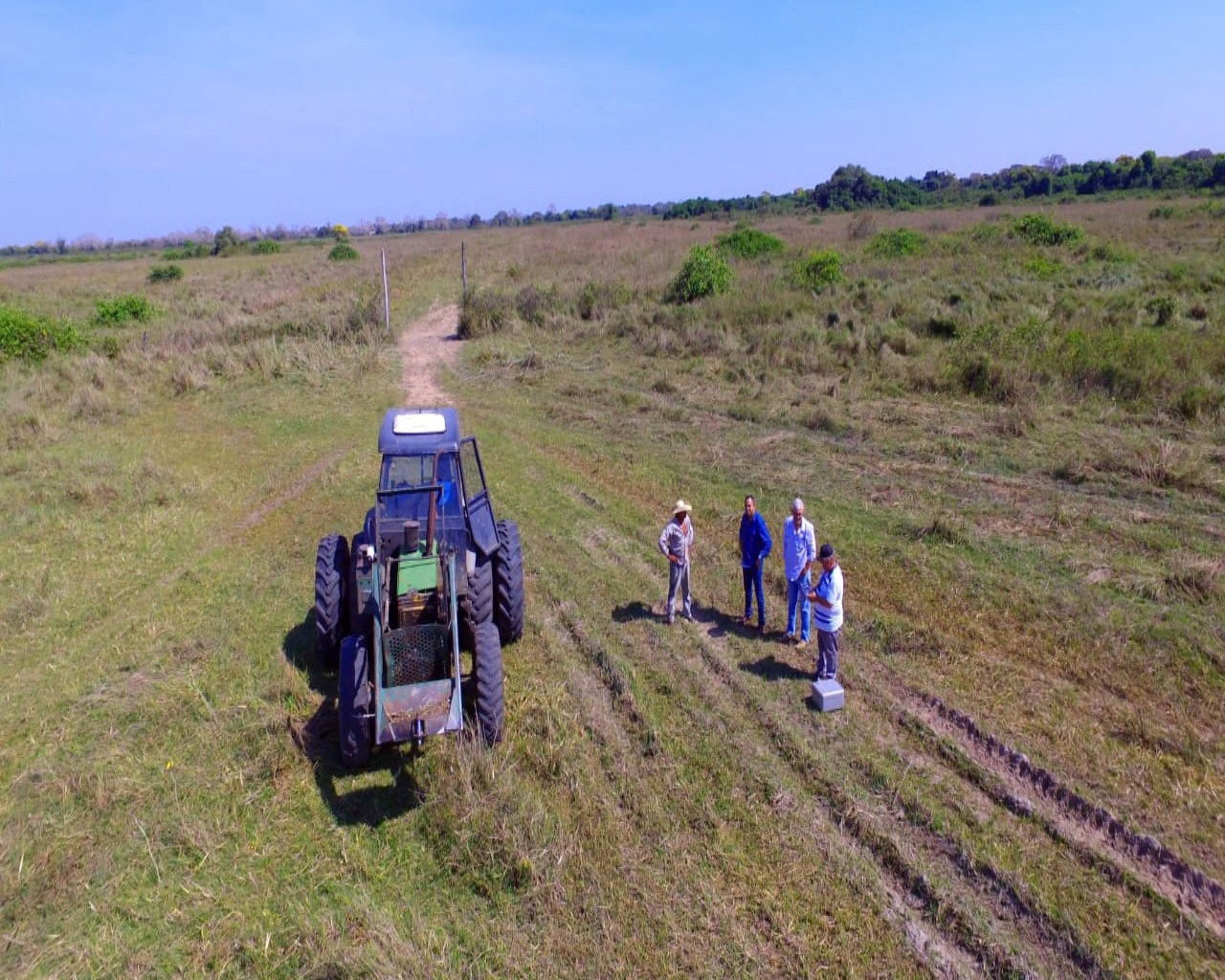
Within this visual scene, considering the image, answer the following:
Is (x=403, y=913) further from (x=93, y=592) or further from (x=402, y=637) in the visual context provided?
(x=93, y=592)

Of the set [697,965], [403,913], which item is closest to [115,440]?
[403,913]

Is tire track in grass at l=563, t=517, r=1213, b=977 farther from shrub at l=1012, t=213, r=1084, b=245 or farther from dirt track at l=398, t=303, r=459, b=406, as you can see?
shrub at l=1012, t=213, r=1084, b=245

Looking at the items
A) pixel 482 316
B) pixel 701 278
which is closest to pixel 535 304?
pixel 482 316

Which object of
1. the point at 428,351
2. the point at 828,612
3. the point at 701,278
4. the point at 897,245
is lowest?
the point at 828,612

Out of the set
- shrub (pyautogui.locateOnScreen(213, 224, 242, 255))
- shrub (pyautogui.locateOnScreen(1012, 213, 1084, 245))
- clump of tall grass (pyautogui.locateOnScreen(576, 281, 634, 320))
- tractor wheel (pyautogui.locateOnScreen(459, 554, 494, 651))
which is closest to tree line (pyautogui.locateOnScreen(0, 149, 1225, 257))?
shrub (pyautogui.locateOnScreen(213, 224, 242, 255))

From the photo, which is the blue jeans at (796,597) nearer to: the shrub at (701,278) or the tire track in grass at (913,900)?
the tire track in grass at (913,900)

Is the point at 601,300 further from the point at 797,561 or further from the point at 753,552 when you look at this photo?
the point at 797,561

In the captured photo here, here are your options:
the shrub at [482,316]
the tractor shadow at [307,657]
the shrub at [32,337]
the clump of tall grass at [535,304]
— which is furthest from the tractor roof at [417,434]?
the shrub at [32,337]
